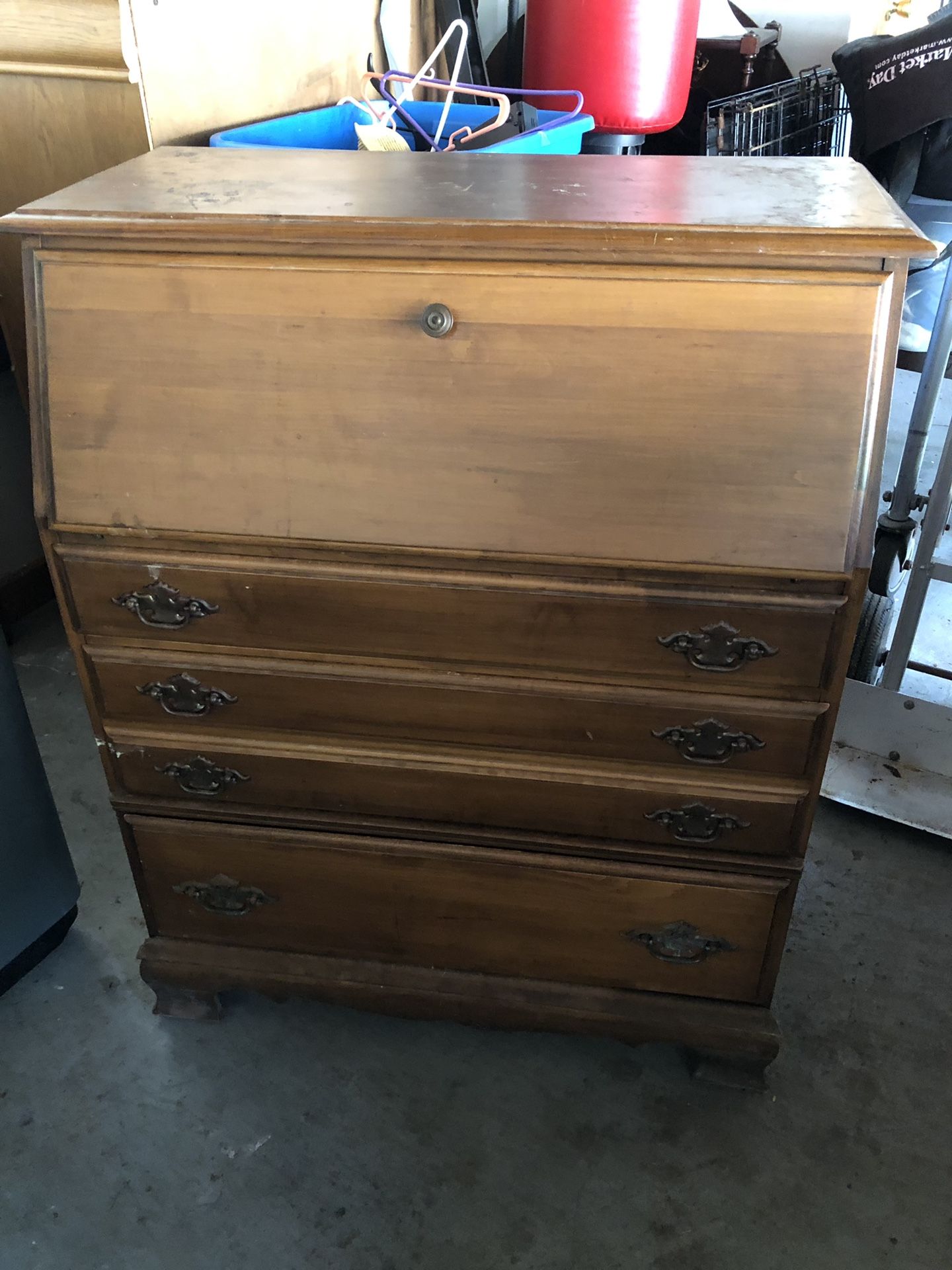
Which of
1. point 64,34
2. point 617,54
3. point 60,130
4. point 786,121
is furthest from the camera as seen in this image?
point 786,121

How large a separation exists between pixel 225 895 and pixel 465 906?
0.35 meters

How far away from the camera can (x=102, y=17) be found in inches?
56.1

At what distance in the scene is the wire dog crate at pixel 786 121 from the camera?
2613mm

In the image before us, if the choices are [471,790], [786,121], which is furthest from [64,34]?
[786,121]

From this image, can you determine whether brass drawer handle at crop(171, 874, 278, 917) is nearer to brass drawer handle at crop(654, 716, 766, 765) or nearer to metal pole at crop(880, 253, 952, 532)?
brass drawer handle at crop(654, 716, 766, 765)

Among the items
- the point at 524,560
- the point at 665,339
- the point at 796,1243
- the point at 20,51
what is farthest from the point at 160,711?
the point at 20,51

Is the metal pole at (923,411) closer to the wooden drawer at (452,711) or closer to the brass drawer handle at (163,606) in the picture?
the wooden drawer at (452,711)

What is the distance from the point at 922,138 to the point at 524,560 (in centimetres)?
138

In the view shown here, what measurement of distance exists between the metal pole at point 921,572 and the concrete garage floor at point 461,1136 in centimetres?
49

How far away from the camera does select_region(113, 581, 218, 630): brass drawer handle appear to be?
1076mm

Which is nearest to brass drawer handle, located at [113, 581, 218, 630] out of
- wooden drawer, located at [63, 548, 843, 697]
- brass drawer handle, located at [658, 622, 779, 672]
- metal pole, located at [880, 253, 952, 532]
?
wooden drawer, located at [63, 548, 843, 697]

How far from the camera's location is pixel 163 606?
1085 millimetres

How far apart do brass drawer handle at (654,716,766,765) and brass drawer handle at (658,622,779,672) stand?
0.08 m

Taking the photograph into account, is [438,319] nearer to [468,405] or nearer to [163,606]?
[468,405]
